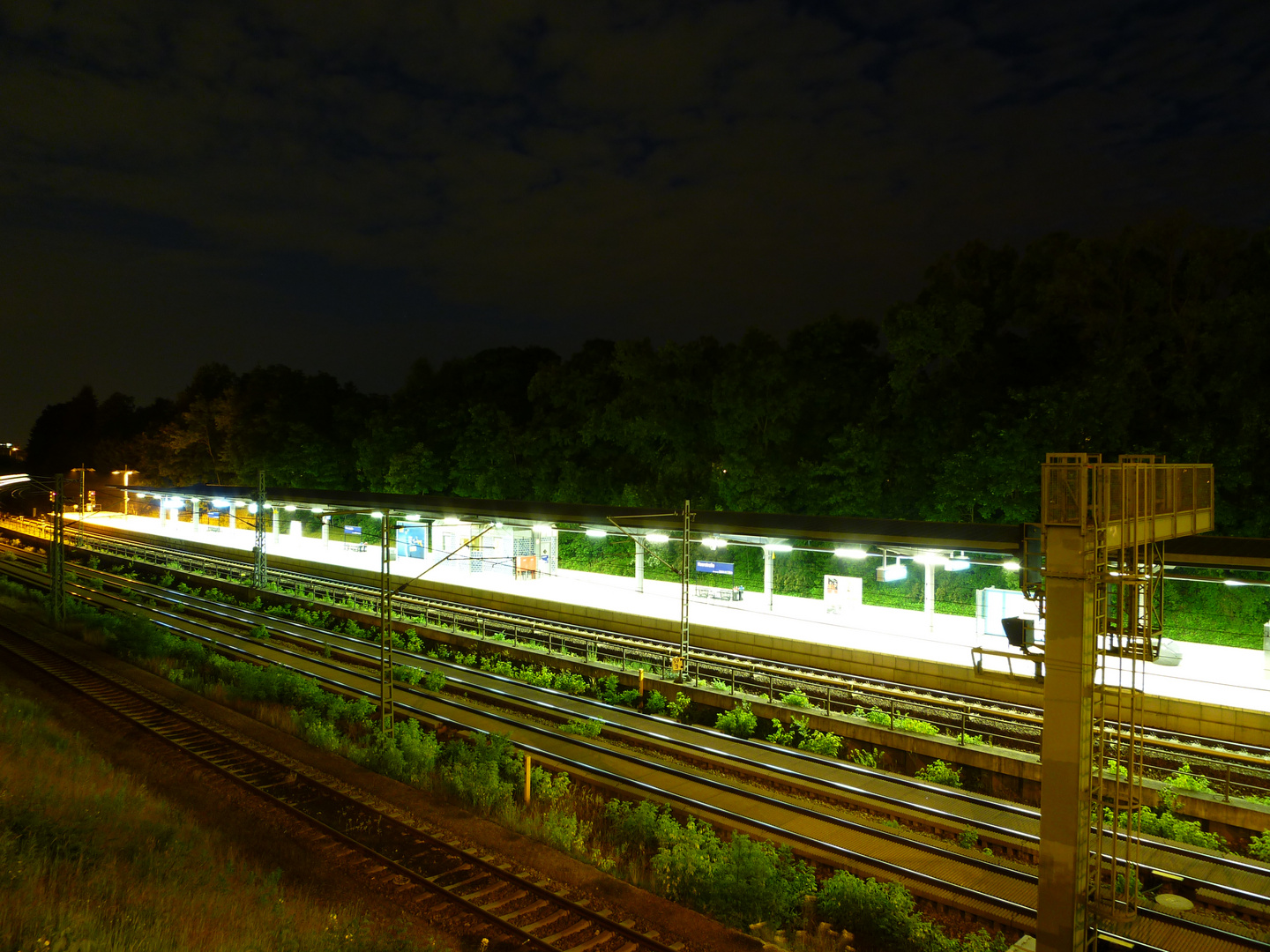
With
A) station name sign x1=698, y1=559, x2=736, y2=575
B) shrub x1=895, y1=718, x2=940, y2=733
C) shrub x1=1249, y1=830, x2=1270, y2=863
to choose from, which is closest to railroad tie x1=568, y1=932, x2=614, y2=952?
shrub x1=895, y1=718, x2=940, y2=733

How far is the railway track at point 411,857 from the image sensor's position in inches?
262

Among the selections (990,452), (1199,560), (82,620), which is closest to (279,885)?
(1199,560)

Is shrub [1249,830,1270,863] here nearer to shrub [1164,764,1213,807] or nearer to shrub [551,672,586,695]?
shrub [1164,764,1213,807]

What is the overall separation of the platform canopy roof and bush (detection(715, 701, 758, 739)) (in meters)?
3.92

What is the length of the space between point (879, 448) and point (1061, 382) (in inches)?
204

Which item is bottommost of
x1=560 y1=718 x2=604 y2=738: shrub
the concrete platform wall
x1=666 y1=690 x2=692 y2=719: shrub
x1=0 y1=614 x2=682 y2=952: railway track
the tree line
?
x1=666 y1=690 x2=692 y2=719: shrub

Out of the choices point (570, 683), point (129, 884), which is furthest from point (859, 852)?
point (570, 683)

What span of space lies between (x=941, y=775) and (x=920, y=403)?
47.7 feet

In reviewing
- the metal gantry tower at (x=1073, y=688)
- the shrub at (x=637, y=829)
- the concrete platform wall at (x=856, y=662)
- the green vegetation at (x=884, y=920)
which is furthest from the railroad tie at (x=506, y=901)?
the concrete platform wall at (x=856, y=662)

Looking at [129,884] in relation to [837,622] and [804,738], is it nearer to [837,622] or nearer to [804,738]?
[804,738]

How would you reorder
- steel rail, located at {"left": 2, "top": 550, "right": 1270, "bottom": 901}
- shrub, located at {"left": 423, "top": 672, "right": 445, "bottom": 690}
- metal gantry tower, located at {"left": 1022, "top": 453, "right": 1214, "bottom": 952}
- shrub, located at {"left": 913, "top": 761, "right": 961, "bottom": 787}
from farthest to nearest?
shrub, located at {"left": 423, "top": 672, "right": 445, "bottom": 690} < shrub, located at {"left": 913, "top": 761, "right": 961, "bottom": 787} < steel rail, located at {"left": 2, "top": 550, "right": 1270, "bottom": 901} < metal gantry tower, located at {"left": 1022, "top": 453, "right": 1214, "bottom": 952}

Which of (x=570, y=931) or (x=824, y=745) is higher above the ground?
(x=570, y=931)

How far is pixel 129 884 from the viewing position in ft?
20.4

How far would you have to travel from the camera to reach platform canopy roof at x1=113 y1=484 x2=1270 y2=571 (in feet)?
39.8
